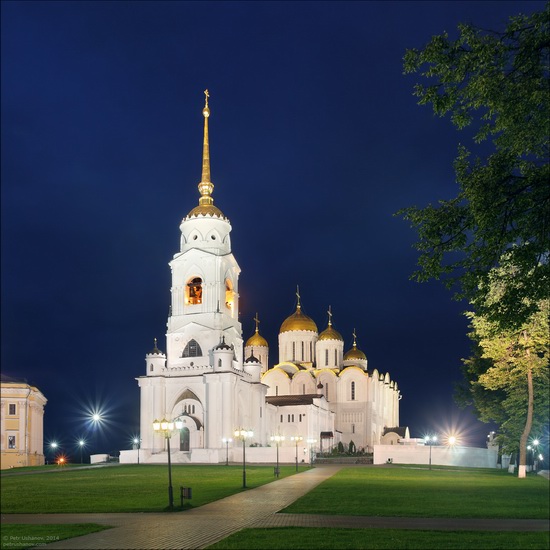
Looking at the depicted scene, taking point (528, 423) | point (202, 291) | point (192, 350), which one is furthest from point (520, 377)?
point (202, 291)

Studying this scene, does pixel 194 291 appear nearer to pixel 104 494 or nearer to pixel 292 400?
pixel 292 400

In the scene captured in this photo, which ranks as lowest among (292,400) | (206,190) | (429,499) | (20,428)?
(20,428)

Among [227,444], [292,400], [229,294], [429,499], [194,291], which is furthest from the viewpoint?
[292,400]

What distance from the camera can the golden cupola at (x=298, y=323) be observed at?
10725 cm

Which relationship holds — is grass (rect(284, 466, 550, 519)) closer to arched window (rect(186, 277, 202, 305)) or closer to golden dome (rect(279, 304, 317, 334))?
arched window (rect(186, 277, 202, 305))

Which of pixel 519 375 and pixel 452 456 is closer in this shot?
pixel 519 375

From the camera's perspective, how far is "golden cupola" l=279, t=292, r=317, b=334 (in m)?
107

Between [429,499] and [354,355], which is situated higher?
[354,355]

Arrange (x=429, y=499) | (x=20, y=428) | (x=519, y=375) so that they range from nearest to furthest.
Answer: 1. (x=429, y=499)
2. (x=519, y=375)
3. (x=20, y=428)

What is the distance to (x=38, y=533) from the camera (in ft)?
61.1

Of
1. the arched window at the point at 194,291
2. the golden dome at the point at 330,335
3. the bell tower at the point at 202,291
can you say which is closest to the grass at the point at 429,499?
the bell tower at the point at 202,291

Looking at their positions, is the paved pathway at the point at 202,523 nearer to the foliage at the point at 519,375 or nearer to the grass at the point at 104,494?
the grass at the point at 104,494

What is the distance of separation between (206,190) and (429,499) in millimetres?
64653

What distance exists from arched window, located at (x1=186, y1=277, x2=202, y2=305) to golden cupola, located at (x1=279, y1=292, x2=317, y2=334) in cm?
2603
